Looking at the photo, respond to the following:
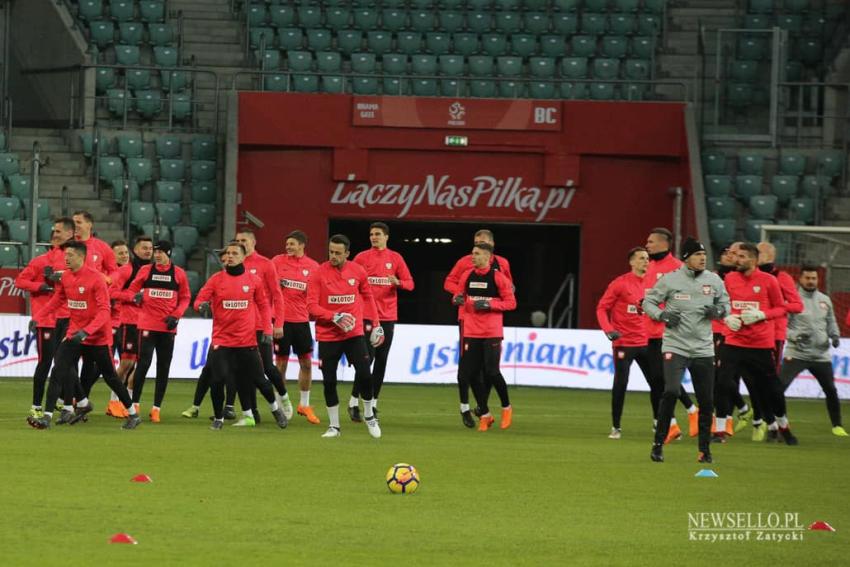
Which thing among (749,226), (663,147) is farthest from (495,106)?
(749,226)

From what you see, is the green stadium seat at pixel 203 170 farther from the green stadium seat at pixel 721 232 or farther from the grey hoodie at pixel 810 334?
the grey hoodie at pixel 810 334

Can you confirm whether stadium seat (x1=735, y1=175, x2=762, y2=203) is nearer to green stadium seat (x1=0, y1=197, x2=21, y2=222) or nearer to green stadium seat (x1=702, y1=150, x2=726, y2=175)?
green stadium seat (x1=702, y1=150, x2=726, y2=175)

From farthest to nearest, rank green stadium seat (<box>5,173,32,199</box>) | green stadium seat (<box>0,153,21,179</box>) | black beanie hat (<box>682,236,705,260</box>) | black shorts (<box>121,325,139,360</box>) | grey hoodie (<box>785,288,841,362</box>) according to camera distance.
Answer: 1. green stadium seat (<box>0,153,21,179</box>)
2. green stadium seat (<box>5,173,32,199</box>)
3. black shorts (<box>121,325,139,360</box>)
4. grey hoodie (<box>785,288,841,362</box>)
5. black beanie hat (<box>682,236,705,260</box>)

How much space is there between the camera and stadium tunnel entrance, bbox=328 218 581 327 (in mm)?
35062

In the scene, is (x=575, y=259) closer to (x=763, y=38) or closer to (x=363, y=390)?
(x=763, y=38)

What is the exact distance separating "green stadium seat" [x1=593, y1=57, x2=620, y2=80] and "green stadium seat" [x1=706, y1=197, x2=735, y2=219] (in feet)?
12.8

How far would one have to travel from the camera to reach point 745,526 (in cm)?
1052

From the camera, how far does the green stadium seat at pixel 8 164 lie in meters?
30.9

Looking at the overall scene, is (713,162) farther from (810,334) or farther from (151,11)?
(810,334)

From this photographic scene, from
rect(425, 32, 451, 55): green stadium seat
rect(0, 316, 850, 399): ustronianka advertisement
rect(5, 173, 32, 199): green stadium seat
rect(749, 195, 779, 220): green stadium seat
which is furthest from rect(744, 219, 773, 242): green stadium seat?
rect(5, 173, 32, 199): green stadium seat

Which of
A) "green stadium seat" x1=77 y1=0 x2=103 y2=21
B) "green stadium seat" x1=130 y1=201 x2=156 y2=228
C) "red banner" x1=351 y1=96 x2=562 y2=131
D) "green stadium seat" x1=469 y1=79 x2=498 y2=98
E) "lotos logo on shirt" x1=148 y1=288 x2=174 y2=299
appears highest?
"green stadium seat" x1=77 y1=0 x2=103 y2=21

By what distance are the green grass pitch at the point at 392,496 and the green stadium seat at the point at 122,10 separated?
60.2ft

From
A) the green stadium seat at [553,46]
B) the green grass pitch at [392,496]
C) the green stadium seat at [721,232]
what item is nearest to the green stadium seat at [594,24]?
the green stadium seat at [553,46]

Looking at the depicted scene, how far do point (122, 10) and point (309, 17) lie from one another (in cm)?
418
